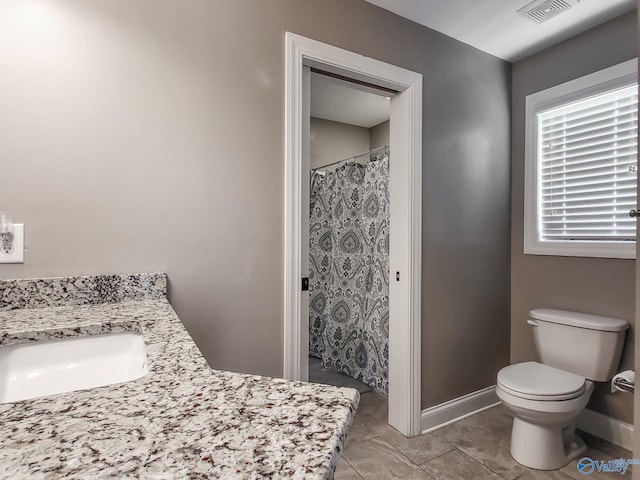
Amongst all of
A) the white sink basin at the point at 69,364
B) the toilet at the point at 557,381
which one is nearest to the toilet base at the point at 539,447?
the toilet at the point at 557,381

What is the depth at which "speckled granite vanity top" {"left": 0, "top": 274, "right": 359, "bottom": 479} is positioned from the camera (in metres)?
0.36

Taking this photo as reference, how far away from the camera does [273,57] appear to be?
5.01 ft

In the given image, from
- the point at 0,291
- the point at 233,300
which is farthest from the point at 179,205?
the point at 0,291

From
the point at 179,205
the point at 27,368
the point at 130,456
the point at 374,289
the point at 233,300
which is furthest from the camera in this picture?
the point at 374,289

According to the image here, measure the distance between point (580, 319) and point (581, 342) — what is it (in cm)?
12

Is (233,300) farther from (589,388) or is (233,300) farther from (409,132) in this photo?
(589,388)

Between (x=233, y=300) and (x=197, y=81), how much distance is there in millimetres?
893

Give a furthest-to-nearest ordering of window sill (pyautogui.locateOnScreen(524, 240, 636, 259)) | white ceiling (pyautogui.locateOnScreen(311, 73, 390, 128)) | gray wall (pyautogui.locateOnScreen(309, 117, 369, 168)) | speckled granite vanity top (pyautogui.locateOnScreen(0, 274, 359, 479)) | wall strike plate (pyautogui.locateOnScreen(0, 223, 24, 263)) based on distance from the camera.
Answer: gray wall (pyautogui.locateOnScreen(309, 117, 369, 168))
white ceiling (pyautogui.locateOnScreen(311, 73, 390, 128))
window sill (pyautogui.locateOnScreen(524, 240, 636, 259))
wall strike plate (pyautogui.locateOnScreen(0, 223, 24, 263))
speckled granite vanity top (pyautogui.locateOnScreen(0, 274, 359, 479))

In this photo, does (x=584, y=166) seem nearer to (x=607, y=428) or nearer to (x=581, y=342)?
(x=581, y=342)

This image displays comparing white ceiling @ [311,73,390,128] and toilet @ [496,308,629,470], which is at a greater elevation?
white ceiling @ [311,73,390,128]

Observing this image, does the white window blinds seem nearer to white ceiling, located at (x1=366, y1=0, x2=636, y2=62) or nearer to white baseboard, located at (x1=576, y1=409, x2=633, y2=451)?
white ceiling, located at (x1=366, y1=0, x2=636, y2=62)

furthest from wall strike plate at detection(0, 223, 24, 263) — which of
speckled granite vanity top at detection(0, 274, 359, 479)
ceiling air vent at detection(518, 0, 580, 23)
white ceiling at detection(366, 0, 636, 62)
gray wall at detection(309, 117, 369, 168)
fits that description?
gray wall at detection(309, 117, 369, 168)

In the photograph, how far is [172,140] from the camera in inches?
52.1

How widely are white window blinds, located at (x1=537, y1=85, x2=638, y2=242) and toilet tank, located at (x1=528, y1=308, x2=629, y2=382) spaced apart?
1.60 ft
